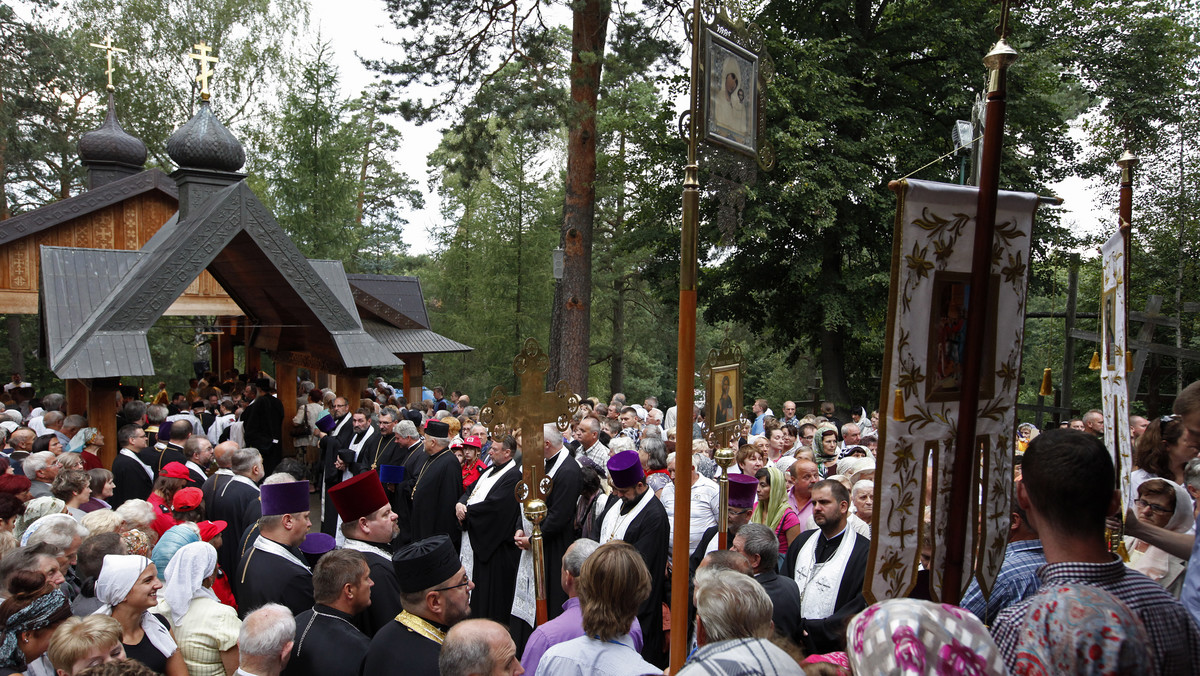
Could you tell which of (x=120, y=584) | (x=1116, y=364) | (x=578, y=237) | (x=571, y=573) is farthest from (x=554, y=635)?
(x=578, y=237)

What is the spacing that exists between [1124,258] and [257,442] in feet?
38.4

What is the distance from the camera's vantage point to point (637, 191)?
65.9 feet

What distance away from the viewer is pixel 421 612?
353 cm

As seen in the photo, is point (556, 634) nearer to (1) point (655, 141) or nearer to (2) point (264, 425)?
(2) point (264, 425)

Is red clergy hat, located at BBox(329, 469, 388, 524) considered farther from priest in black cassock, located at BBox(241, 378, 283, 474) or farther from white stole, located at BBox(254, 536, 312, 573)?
priest in black cassock, located at BBox(241, 378, 283, 474)

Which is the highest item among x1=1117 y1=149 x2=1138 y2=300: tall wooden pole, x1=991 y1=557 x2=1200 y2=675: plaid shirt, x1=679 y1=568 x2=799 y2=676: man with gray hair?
x1=1117 y1=149 x2=1138 y2=300: tall wooden pole

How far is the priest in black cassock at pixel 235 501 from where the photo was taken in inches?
250

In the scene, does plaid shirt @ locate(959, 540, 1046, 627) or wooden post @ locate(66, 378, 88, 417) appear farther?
wooden post @ locate(66, 378, 88, 417)

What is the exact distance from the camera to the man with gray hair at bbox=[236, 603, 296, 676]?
3244mm

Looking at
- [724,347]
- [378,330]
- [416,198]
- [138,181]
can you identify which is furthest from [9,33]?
[724,347]

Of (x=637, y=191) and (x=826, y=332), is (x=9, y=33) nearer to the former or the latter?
(x=637, y=191)

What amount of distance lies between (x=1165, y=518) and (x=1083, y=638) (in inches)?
83.3

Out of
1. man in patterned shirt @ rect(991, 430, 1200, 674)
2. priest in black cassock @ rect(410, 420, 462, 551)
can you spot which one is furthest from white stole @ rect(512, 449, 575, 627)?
man in patterned shirt @ rect(991, 430, 1200, 674)

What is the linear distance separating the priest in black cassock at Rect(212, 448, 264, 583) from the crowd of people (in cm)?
2
